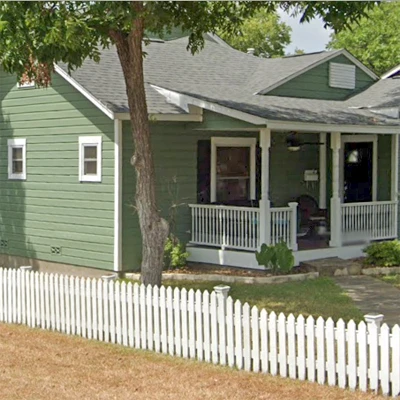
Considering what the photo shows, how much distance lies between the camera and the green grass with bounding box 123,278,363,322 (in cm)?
1143

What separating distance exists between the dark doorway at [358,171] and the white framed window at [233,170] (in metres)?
2.75

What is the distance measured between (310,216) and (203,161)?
10.5 ft

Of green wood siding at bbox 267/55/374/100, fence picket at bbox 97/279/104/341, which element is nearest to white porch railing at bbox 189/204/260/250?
green wood siding at bbox 267/55/374/100

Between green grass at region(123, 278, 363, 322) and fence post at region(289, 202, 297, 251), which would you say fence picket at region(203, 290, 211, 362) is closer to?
green grass at region(123, 278, 363, 322)

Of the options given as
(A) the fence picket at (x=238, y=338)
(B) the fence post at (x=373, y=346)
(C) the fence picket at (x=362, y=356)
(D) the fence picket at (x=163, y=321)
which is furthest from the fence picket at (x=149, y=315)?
(B) the fence post at (x=373, y=346)

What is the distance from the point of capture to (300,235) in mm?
16750

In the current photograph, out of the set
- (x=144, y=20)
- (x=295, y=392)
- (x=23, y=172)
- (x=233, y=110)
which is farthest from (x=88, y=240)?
(x=295, y=392)

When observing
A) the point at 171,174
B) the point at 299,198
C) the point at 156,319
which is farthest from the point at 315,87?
the point at 156,319

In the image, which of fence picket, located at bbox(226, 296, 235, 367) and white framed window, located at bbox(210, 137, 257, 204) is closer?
fence picket, located at bbox(226, 296, 235, 367)

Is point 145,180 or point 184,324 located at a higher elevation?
point 145,180

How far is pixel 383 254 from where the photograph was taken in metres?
15.6

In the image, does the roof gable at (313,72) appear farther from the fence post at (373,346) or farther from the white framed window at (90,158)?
the fence post at (373,346)

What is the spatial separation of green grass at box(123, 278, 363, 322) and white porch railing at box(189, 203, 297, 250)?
4.26 ft

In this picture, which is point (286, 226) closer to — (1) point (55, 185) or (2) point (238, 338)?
(1) point (55, 185)
